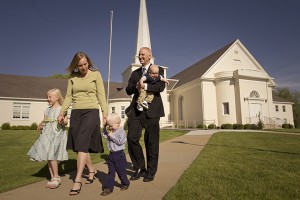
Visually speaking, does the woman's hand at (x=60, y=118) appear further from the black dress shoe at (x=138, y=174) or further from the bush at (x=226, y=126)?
the bush at (x=226, y=126)

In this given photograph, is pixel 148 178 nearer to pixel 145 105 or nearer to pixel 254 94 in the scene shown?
pixel 145 105

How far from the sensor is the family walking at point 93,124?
3.52 meters

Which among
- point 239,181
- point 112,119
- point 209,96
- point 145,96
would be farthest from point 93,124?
point 209,96

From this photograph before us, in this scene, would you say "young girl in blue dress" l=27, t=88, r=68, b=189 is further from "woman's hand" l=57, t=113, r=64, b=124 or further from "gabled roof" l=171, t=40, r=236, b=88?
"gabled roof" l=171, t=40, r=236, b=88

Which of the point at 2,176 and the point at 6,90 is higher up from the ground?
the point at 6,90

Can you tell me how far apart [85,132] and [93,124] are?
185mm

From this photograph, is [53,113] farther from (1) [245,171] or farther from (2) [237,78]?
(2) [237,78]

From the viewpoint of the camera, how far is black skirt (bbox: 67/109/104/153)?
3.54 metres

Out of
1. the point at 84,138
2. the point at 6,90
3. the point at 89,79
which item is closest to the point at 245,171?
the point at 84,138

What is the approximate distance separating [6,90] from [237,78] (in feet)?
89.4

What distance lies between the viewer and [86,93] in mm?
3861

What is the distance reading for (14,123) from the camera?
26.5 metres

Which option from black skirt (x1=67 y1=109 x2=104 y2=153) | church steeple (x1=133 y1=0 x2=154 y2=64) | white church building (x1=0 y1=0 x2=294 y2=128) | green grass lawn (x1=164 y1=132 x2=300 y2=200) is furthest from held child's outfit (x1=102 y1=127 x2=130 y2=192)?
church steeple (x1=133 y1=0 x2=154 y2=64)

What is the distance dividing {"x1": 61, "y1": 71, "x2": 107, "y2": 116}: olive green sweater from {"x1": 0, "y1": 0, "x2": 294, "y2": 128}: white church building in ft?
75.4
